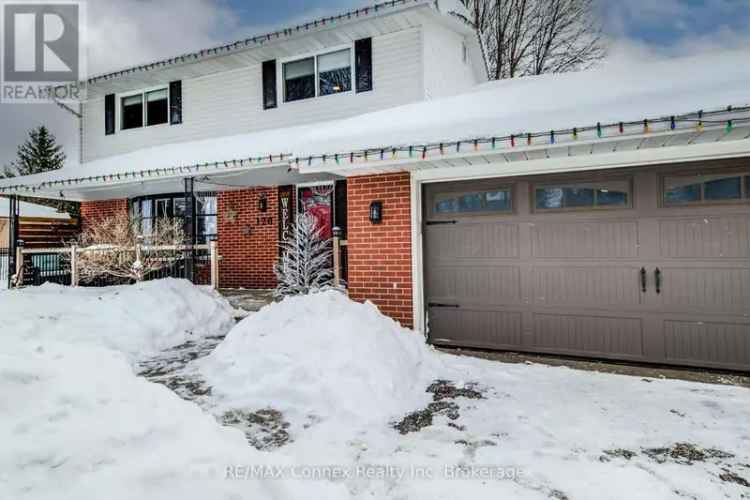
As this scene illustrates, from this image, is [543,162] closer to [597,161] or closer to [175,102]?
[597,161]

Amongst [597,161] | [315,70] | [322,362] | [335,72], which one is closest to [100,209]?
[315,70]

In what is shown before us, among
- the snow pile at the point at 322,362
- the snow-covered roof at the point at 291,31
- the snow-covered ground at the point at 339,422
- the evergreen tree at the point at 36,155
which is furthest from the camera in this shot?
the evergreen tree at the point at 36,155

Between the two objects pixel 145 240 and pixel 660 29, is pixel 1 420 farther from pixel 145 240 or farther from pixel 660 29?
pixel 660 29

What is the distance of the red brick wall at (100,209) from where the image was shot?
502 inches

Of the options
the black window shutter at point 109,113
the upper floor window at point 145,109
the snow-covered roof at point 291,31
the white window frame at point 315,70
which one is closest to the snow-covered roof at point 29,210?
the black window shutter at point 109,113

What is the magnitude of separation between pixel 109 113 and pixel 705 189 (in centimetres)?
1394

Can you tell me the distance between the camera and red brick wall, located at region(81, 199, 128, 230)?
12742 mm

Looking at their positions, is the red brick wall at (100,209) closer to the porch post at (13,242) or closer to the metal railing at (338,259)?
the porch post at (13,242)

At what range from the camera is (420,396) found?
13.4ft

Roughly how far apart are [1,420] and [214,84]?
1064cm

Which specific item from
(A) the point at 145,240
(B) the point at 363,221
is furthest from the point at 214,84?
(B) the point at 363,221

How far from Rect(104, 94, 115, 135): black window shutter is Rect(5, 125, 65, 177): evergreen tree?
2278 centimetres

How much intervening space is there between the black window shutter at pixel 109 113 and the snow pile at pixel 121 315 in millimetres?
6559

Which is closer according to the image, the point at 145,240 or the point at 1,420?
the point at 1,420
